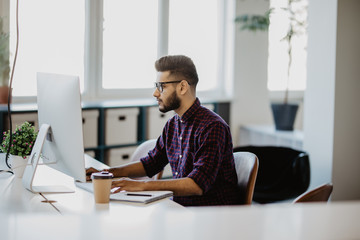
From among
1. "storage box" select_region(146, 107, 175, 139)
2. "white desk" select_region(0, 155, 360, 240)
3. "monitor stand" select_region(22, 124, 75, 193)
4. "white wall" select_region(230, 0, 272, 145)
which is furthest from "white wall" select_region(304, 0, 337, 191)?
"white desk" select_region(0, 155, 360, 240)

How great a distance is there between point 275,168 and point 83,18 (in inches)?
84.2

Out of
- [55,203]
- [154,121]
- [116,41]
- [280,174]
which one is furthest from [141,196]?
[116,41]

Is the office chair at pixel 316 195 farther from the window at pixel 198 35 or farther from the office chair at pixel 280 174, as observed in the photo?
the window at pixel 198 35

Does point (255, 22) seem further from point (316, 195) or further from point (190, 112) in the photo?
point (316, 195)

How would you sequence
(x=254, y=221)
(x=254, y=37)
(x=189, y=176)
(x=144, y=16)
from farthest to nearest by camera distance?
(x=254, y=37) < (x=144, y=16) < (x=189, y=176) < (x=254, y=221)

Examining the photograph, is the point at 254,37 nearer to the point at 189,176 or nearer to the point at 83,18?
the point at 83,18

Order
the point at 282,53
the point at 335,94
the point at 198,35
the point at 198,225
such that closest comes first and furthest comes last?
the point at 198,225 < the point at 335,94 < the point at 198,35 < the point at 282,53

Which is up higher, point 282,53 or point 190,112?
point 282,53

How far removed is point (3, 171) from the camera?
2.48 m

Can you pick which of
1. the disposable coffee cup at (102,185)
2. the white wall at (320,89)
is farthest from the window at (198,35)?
the disposable coffee cup at (102,185)

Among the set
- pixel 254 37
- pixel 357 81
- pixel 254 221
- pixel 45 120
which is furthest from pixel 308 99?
pixel 254 221

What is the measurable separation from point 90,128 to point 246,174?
7.87ft

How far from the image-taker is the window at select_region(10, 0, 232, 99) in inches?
175

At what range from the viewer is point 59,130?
6.81ft
